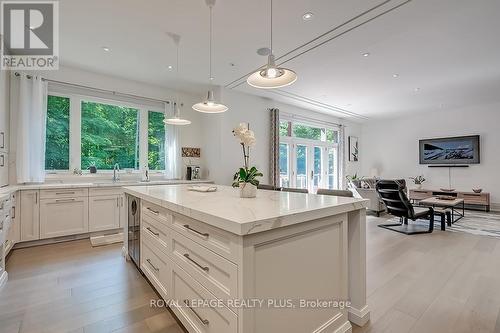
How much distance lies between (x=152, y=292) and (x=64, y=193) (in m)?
2.47

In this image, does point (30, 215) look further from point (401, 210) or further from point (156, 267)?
point (401, 210)

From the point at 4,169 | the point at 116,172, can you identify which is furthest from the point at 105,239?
the point at 4,169

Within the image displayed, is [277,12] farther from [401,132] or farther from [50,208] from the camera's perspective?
[401,132]

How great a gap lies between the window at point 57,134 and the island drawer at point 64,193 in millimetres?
765

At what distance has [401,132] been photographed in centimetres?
811

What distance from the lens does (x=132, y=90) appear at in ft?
15.3

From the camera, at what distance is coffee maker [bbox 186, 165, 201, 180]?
5.17 metres

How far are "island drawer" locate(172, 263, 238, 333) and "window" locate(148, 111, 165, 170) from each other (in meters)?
3.74

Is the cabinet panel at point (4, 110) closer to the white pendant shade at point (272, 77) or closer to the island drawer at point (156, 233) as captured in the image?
the island drawer at point (156, 233)

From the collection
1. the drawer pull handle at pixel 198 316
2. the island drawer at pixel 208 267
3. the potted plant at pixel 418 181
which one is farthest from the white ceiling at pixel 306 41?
the potted plant at pixel 418 181

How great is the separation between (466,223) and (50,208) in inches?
298

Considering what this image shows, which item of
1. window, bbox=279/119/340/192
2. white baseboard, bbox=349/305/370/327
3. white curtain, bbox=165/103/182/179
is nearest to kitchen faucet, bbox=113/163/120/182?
white curtain, bbox=165/103/182/179

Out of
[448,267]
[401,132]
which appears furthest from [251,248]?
[401,132]

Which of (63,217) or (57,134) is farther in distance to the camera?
(57,134)
